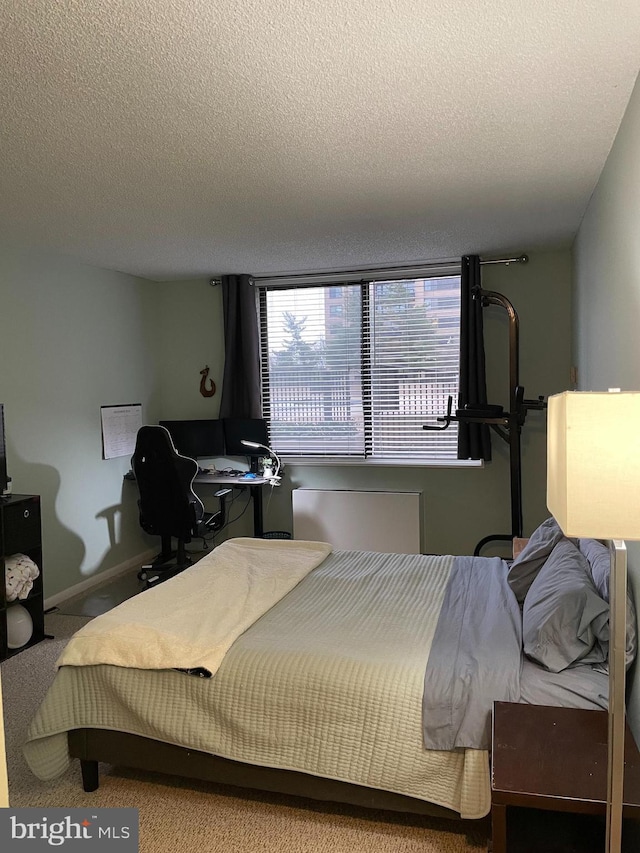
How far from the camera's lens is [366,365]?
5266 mm

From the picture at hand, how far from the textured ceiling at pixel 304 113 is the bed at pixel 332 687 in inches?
66.3

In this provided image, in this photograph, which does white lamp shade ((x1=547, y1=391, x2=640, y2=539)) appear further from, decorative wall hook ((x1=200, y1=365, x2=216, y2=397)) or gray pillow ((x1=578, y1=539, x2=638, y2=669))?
decorative wall hook ((x1=200, y1=365, x2=216, y2=397))

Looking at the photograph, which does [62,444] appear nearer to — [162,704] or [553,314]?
[162,704]

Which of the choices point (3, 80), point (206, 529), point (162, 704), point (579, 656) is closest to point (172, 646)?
point (162, 704)

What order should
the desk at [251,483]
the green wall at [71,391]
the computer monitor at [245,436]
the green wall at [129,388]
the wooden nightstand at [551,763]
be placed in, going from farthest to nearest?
1. the computer monitor at [245,436]
2. the desk at [251,483]
3. the green wall at [129,388]
4. the green wall at [71,391]
5. the wooden nightstand at [551,763]

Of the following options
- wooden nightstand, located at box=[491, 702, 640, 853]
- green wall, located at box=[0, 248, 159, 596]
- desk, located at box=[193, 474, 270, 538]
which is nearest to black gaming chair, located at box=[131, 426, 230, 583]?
desk, located at box=[193, 474, 270, 538]

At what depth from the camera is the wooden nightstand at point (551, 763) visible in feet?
5.37

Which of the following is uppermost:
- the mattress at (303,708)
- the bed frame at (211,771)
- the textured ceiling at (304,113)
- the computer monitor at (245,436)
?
the textured ceiling at (304,113)

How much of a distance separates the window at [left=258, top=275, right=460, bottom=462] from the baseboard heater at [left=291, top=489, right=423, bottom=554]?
35 cm

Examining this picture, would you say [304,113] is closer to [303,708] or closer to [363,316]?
[303,708]

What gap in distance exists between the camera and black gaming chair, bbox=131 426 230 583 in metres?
4.46

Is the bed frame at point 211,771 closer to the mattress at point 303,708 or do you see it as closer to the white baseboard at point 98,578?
the mattress at point 303,708

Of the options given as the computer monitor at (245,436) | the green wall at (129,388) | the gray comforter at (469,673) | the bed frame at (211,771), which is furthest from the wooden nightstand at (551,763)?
the computer monitor at (245,436)

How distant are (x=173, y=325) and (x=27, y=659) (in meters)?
3.06
